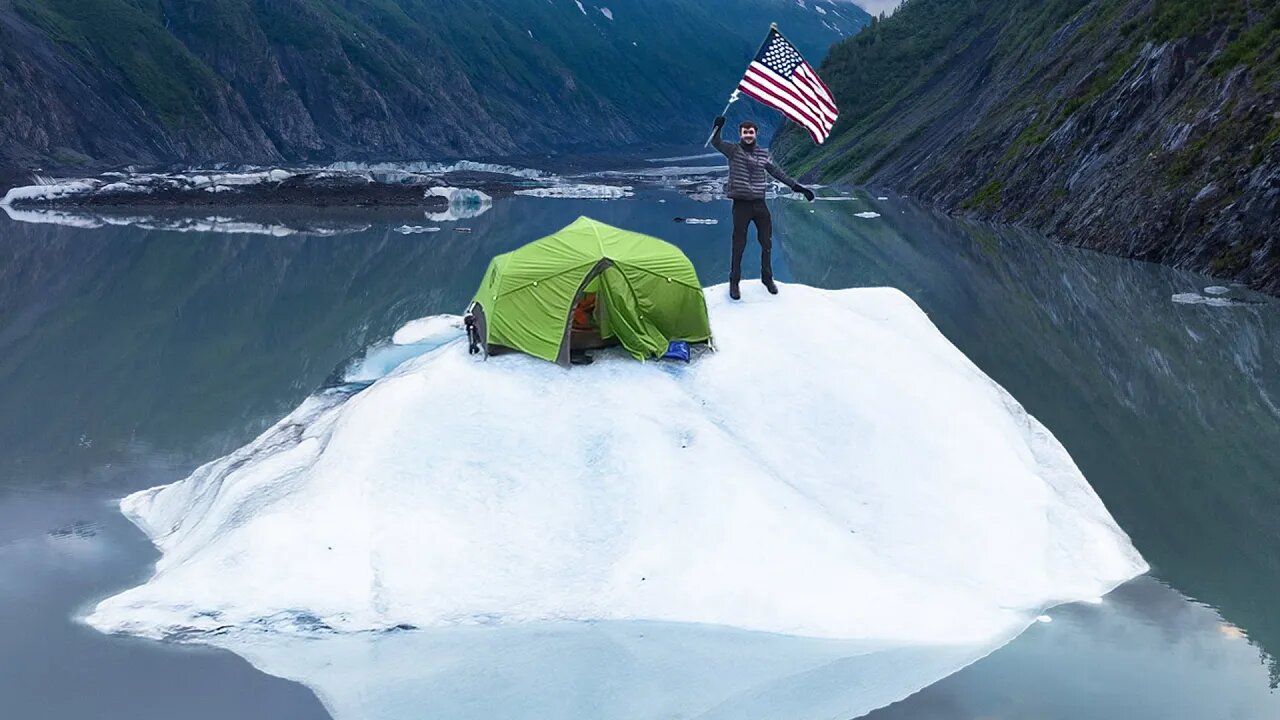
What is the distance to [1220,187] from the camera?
40781mm

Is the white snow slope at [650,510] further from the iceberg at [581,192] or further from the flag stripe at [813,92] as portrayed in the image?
the iceberg at [581,192]

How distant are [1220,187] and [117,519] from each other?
3857cm

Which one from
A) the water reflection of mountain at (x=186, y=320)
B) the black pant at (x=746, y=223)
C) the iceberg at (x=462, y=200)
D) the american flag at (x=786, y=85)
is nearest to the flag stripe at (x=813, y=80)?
the american flag at (x=786, y=85)

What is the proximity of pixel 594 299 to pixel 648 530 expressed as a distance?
436cm

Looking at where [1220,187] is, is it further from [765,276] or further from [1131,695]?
[1131,695]

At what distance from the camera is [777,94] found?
18.4m

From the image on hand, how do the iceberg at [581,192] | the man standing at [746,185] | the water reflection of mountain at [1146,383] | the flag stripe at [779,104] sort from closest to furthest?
the water reflection of mountain at [1146,383]
the man standing at [746,185]
the flag stripe at [779,104]
the iceberg at [581,192]

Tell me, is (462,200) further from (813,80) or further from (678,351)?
(678,351)

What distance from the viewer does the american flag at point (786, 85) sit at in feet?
60.3

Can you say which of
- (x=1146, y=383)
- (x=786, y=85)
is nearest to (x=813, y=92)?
(x=786, y=85)

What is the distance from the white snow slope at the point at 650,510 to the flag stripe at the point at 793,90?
14.9ft

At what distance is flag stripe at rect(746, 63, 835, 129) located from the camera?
18.5 metres

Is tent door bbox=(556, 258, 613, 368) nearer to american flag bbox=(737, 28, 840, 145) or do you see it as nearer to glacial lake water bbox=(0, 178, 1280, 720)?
american flag bbox=(737, 28, 840, 145)

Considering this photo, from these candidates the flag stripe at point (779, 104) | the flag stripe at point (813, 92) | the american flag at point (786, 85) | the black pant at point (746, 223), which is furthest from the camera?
the flag stripe at point (813, 92)
